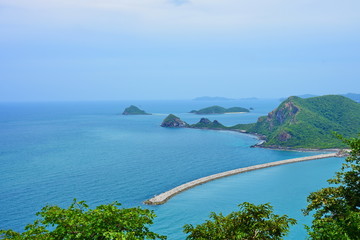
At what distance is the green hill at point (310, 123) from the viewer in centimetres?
11819

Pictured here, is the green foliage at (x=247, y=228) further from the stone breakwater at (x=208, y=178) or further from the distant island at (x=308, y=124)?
the distant island at (x=308, y=124)

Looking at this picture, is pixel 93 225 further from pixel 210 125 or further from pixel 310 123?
pixel 210 125

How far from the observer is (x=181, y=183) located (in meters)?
66.9

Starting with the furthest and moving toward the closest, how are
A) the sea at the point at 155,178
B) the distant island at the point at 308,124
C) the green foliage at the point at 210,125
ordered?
the green foliage at the point at 210,125 < the distant island at the point at 308,124 < the sea at the point at 155,178

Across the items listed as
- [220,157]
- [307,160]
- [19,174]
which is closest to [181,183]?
[220,157]

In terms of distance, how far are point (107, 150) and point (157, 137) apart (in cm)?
4037

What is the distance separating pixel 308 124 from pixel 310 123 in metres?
2.84

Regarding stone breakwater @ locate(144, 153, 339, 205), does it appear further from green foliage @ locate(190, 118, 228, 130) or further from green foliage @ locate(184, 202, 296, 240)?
green foliage @ locate(190, 118, 228, 130)

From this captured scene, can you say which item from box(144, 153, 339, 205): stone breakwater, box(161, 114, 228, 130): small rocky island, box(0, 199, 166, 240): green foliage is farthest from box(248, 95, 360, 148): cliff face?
box(0, 199, 166, 240): green foliage

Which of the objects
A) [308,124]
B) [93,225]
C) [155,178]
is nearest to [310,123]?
[308,124]

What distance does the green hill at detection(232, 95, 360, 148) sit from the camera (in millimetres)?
118188

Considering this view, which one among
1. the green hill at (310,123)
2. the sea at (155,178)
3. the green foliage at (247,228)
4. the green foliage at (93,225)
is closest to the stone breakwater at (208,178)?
the sea at (155,178)

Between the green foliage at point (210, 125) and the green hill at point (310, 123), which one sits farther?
the green foliage at point (210, 125)

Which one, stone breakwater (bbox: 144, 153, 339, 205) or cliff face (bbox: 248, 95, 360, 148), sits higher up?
cliff face (bbox: 248, 95, 360, 148)
